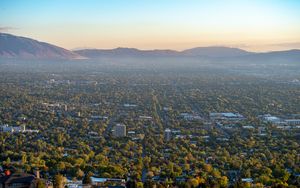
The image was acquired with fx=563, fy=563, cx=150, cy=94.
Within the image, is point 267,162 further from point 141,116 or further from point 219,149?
point 141,116

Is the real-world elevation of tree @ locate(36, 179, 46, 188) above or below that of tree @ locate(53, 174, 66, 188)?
above

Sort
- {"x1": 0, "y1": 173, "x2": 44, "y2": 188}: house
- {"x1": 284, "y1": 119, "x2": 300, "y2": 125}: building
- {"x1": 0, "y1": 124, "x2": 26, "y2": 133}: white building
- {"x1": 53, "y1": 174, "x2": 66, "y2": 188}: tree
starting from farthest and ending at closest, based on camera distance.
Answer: {"x1": 284, "y1": 119, "x2": 300, "y2": 125}: building, {"x1": 0, "y1": 124, "x2": 26, "y2": 133}: white building, {"x1": 53, "y1": 174, "x2": 66, "y2": 188}: tree, {"x1": 0, "y1": 173, "x2": 44, "y2": 188}: house

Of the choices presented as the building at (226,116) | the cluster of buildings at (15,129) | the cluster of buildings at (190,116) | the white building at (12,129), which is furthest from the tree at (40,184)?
the building at (226,116)

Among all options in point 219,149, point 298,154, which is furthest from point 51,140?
point 298,154

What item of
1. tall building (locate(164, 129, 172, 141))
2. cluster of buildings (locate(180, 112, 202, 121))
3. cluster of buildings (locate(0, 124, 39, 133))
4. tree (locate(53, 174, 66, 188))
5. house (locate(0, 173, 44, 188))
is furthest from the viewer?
cluster of buildings (locate(180, 112, 202, 121))

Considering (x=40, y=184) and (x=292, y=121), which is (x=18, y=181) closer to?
(x=40, y=184)

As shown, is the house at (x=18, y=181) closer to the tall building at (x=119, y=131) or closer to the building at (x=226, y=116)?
the tall building at (x=119, y=131)

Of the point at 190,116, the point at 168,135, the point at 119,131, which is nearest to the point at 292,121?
the point at 190,116

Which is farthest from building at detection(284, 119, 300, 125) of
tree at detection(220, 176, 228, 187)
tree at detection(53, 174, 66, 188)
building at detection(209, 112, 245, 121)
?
tree at detection(53, 174, 66, 188)

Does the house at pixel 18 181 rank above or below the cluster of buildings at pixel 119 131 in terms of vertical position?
above

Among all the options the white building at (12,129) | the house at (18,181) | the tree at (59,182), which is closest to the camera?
the house at (18,181)

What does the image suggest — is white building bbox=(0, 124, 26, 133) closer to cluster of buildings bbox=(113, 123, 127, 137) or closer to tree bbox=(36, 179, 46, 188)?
cluster of buildings bbox=(113, 123, 127, 137)

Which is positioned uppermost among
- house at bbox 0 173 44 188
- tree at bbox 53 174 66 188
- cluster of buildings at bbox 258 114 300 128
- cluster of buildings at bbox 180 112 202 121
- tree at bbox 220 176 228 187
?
house at bbox 0 173 44 188
